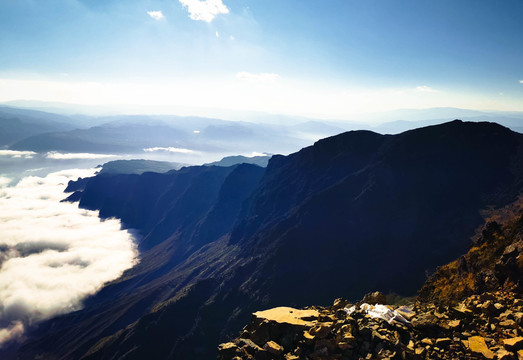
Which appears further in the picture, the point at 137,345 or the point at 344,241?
the point at 344,241

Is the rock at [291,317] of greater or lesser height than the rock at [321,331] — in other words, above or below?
below

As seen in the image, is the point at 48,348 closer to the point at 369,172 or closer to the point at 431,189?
the point at 369,172

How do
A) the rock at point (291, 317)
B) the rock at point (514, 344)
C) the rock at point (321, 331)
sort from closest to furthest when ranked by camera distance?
the rock at point (514, 344) < the rock at point (321, 331) < the rock at point (291, 317)

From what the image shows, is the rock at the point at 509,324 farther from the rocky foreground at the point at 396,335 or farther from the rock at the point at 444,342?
the rock at the point at 444,342

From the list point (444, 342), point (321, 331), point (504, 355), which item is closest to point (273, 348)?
point (321, 331)

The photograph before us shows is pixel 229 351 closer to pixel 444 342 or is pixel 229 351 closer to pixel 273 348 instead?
pixel 273 348

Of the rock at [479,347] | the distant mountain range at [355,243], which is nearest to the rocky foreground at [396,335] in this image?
the rock at [479,347]

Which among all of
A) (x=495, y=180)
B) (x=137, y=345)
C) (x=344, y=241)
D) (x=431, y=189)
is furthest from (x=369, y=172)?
(x=137, y=345)
